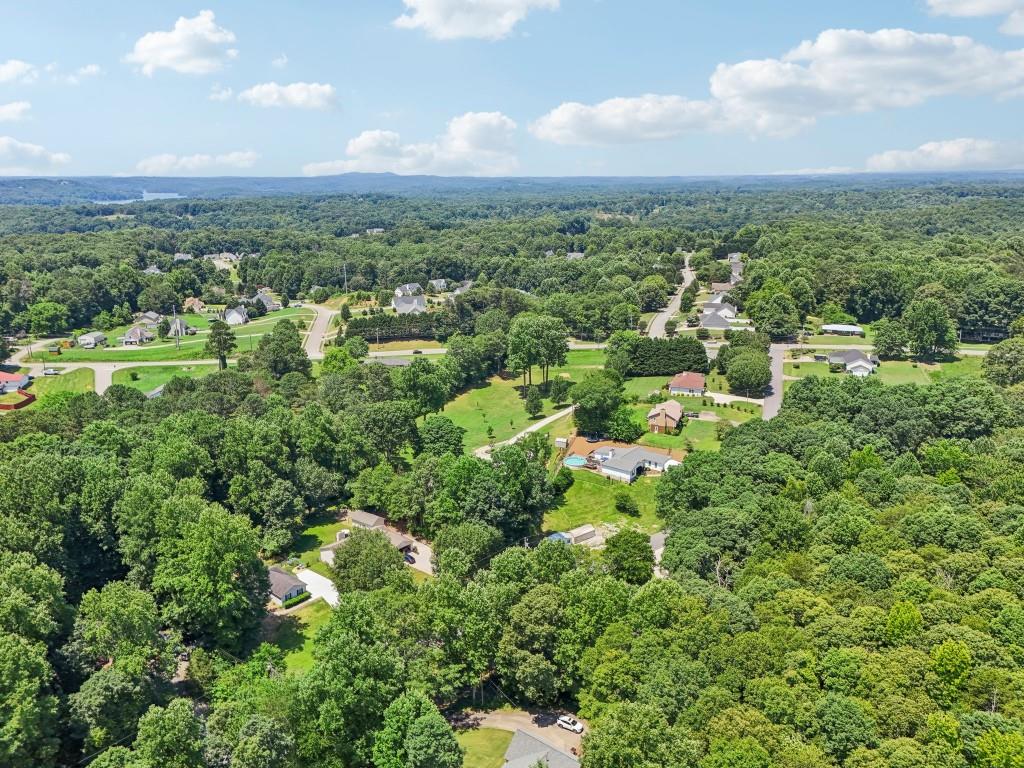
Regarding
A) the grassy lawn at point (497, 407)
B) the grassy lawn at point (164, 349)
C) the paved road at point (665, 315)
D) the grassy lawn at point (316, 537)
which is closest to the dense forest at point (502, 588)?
the grassy lawn at point (316, 537)

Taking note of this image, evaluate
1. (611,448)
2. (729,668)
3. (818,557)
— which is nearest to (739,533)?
(818,557)

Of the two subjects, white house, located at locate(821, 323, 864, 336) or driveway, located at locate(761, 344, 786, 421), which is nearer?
driveway, located at locate(761, 344, 786, 421)

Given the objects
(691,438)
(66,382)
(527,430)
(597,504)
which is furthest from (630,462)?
(66,382)

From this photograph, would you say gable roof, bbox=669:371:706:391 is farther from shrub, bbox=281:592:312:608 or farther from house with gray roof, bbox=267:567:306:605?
house with gray roof, bbox=267:567:306:605

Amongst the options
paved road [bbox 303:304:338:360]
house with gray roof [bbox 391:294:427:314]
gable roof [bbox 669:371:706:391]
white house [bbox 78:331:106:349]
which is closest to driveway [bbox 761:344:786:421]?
gable roof [bbox 669:371:706:391]

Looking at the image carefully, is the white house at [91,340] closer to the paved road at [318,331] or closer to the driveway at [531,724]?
the paved road at [318,331]

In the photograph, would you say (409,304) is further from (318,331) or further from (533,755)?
(533,755)
